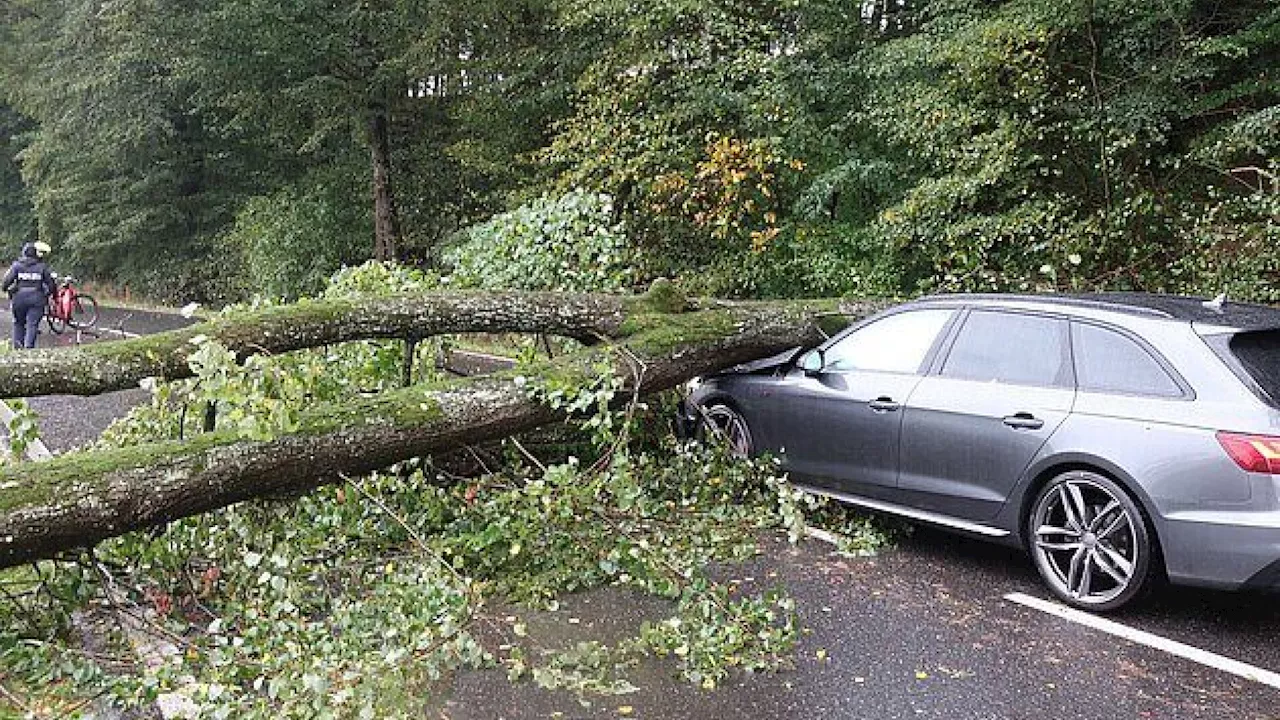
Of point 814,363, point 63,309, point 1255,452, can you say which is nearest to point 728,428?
point 814,363

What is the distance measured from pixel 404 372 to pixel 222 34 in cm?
1754

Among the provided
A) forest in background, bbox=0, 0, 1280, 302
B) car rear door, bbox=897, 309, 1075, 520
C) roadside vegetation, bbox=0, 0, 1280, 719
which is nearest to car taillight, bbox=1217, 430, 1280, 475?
car rear door, bbox=897, 309, 1075, 520

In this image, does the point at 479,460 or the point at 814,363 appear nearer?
the point at 479,460

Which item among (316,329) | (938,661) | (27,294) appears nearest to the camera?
(938,661)

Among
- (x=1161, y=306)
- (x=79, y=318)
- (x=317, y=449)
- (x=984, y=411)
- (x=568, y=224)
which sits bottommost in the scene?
(x=79, y=318)

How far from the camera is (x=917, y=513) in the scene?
567 cm

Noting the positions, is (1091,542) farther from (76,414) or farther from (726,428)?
(76,414)

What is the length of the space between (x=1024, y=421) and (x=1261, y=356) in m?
1.08

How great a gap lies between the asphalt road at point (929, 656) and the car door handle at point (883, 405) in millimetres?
864

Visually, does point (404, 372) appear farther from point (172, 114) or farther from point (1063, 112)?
point (172, 114)

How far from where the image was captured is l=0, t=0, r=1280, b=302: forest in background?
9.99 m

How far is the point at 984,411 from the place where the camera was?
528cm

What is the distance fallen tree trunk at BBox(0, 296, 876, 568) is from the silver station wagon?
0.94m

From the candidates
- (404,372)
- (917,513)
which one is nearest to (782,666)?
(917,513)
